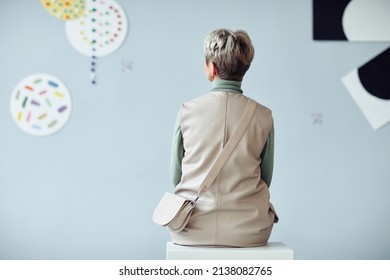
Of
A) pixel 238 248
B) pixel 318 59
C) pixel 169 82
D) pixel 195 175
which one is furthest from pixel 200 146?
pixel 318 59

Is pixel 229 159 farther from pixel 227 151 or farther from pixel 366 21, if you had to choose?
pixel 366 21

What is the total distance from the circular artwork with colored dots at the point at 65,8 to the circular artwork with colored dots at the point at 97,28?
3 cm

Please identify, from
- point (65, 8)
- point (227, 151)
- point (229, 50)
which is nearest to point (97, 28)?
point (65, 8)

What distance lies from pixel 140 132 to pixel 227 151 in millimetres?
1578

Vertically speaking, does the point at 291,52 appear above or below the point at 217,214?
above

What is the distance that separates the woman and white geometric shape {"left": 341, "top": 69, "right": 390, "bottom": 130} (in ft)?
5.58

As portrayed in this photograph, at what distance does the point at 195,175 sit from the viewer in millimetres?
1938

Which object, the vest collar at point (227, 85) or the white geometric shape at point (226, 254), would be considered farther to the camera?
the vest collar at point (227, 85)

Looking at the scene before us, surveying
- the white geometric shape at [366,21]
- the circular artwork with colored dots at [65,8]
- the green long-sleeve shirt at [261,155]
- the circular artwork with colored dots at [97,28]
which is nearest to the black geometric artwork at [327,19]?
the white geometric shape at [366,21]

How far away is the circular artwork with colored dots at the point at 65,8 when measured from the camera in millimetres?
3408

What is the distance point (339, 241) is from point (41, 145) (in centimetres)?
179

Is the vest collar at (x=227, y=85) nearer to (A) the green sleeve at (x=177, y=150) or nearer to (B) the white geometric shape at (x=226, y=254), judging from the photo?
(A) the green sleeve at (x=177, y=150)

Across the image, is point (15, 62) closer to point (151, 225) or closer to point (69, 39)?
point (69, 39)

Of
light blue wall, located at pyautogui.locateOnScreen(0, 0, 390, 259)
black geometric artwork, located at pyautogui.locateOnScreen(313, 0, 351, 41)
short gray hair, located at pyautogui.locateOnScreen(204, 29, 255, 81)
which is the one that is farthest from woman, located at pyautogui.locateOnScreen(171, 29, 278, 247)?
black geometric artwork, located at pyautogui.locateOnScreen(313, 0, 351, 41)
